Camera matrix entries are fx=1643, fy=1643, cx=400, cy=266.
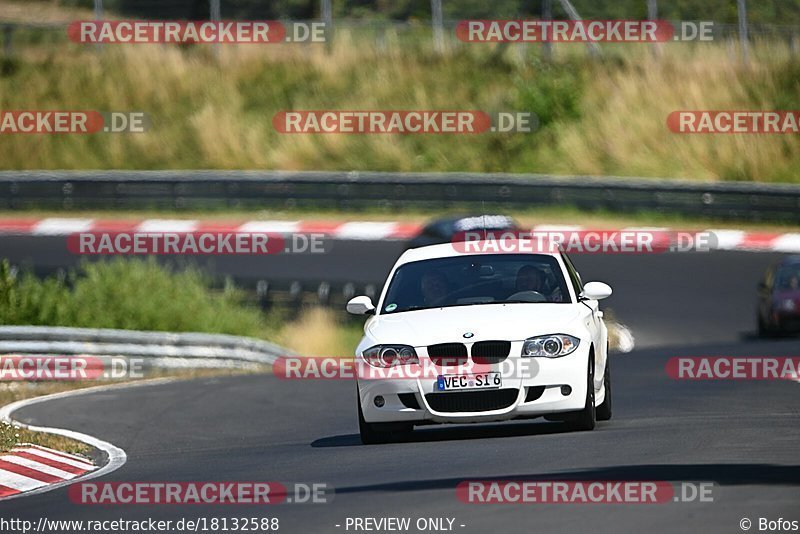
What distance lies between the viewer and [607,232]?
3045 centimetres

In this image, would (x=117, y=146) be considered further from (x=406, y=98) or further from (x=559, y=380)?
(x=559, y=380)

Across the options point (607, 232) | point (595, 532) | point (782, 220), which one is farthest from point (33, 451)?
point (782, 220)

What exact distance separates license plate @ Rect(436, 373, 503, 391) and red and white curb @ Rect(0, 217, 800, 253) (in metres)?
19.1

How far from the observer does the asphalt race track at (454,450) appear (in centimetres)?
857

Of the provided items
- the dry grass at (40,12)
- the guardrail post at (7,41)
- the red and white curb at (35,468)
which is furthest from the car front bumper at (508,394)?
the dry grass at (40,12)

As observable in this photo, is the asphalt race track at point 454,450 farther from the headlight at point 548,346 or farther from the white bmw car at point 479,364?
the headlight at point 548,346

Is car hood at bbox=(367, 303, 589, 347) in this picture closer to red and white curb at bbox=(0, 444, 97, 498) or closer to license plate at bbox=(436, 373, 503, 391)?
license plate at bbox=(436, 373, 503, 391)

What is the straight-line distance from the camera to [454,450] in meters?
11.3

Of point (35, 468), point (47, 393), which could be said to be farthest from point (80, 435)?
point (47, 393)

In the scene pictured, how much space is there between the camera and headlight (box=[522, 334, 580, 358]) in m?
11.5

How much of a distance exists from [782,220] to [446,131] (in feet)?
37.8

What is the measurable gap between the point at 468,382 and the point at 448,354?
0.25m

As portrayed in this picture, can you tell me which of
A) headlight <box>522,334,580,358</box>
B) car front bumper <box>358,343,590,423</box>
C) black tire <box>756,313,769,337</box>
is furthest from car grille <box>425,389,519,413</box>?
black tire <box>756,313,769,337</box>

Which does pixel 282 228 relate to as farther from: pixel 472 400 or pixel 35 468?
pixel 472 400
